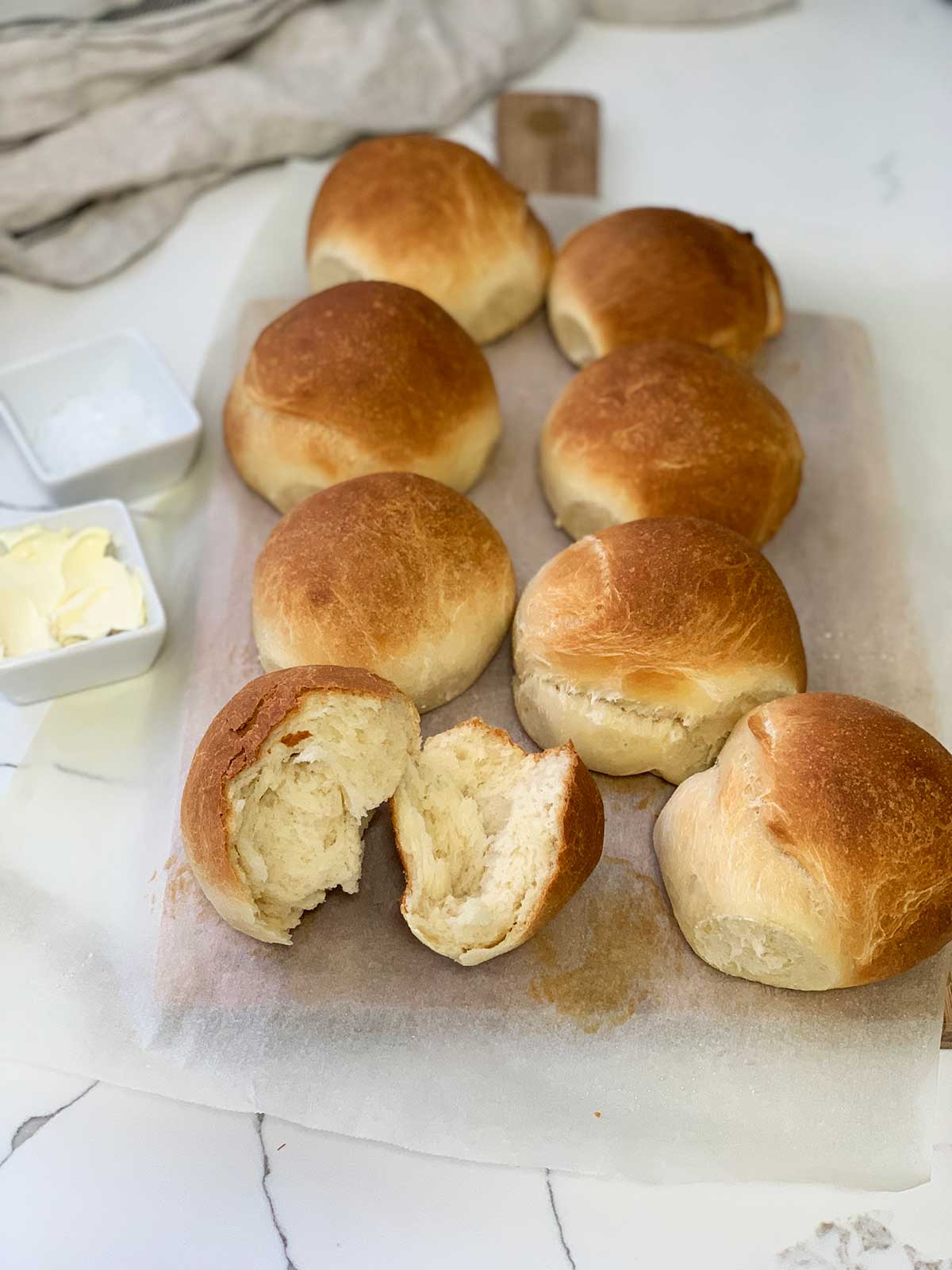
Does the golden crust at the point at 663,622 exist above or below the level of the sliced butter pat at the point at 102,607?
above

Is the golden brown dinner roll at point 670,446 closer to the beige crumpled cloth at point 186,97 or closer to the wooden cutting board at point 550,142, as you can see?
the wooden cutting board at point 550,142

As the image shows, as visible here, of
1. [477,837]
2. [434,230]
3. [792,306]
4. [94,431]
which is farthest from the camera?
[792,306]

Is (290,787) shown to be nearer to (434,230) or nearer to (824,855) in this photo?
(824,855)

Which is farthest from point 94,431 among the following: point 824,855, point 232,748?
point 824,855

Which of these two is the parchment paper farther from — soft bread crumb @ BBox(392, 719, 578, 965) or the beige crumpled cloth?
the beige crumpled cloth

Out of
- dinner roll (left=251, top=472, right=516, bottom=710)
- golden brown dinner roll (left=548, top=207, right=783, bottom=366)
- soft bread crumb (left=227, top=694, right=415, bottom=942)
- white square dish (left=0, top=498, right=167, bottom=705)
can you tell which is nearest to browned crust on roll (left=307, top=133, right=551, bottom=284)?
golden brown dinner roll (left=548, top=207, right=783, bottom=366)

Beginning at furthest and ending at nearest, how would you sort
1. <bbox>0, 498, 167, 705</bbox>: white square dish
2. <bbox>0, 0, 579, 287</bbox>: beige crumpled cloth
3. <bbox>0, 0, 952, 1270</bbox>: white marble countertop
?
<bbox>0, 0, 579, 287</bbox>: beige crumpled cloth, <bbox>0, 498, 167, 705</bbox>: white square dish, <bbox>0, 0, 952, 1270</bbox>: white marble countertop

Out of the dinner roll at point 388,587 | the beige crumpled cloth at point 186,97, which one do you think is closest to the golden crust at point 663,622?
the dinner roll at point 388,587
